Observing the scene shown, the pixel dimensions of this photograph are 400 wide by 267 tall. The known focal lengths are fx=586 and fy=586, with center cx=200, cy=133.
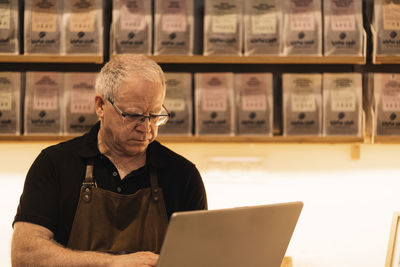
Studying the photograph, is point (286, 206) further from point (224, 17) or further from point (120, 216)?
point (224, 17)

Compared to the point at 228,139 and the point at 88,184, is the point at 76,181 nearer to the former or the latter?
the point at 88,184

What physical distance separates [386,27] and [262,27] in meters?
0.56

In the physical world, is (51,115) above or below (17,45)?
below

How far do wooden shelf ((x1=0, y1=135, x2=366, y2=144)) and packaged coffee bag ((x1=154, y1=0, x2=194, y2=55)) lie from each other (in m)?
0.38

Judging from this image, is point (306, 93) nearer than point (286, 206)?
No

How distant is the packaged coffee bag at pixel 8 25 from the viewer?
8.37 ft

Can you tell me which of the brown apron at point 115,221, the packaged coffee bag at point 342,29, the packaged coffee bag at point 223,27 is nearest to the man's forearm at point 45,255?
the brown apron at point 115,221

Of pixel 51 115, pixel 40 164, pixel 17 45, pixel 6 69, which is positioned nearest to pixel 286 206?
pixel 40 164

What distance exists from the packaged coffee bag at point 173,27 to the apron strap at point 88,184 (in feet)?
2.98

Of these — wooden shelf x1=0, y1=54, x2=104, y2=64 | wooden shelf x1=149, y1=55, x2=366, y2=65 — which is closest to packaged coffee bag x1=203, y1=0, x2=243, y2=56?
wooden shelf x1=149, y1=55, x2=366, y2=65

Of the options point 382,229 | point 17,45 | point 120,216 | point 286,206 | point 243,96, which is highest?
point 17,45

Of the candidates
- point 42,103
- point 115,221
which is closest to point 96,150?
point 115,221

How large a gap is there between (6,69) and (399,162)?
1979 millimetres

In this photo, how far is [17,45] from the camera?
102 inches
